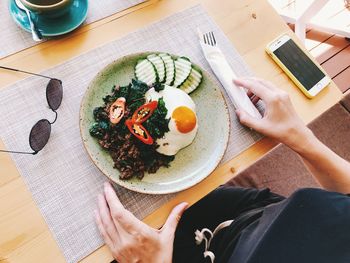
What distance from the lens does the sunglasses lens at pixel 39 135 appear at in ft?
2.99

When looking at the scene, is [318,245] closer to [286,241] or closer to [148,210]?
[286,241]

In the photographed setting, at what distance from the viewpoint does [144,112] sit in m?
0.93

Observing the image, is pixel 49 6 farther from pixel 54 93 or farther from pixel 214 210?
pixel 214 210

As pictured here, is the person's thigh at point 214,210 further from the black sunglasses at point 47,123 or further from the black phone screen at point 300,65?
the black sunglasses at point 47,123

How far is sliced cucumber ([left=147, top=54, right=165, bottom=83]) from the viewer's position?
101 centimetres

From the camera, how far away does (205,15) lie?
1.16 metres

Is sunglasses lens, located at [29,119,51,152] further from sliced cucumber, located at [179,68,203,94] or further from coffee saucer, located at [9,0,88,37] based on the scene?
sliced cucumber, located at [179,68,203,94]

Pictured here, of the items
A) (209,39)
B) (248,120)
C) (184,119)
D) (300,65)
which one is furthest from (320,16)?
(184,119)

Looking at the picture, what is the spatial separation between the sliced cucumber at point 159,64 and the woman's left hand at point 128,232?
31 cm

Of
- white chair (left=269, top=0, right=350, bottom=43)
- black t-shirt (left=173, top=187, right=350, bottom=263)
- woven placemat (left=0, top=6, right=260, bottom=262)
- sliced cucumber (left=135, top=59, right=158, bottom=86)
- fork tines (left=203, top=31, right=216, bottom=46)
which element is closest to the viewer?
black t-shirt (left=173, top=187, right=350, bottom=263)

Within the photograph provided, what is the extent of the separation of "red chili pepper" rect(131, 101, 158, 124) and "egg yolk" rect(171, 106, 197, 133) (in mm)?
54

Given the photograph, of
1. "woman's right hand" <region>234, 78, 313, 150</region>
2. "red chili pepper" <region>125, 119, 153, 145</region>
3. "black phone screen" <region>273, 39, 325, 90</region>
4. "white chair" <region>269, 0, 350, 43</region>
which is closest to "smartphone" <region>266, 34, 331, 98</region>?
"black phone screen" <region>273, 39, 325, 90</region>

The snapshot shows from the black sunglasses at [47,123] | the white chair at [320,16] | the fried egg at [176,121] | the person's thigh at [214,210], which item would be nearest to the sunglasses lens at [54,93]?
the black sunglasses at [47,123]

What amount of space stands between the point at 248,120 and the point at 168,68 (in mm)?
253
